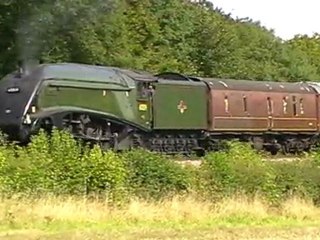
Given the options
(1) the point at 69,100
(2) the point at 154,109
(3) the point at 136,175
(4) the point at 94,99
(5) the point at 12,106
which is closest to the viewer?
(3) the point at 136,175

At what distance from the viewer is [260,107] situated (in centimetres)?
3356

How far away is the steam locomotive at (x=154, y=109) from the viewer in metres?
25.5

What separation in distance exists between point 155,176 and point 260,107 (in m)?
14.7

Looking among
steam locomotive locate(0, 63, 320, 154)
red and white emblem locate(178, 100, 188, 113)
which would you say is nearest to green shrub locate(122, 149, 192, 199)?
steam locomotive locate(0, 63, 320, 154)

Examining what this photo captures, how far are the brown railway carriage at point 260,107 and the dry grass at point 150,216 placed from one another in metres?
12.4

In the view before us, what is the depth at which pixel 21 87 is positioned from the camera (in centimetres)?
2558

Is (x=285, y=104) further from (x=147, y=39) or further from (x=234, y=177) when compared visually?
(x=234, y=177)

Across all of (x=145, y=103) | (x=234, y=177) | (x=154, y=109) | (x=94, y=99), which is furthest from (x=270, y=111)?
(x=234, y=177)

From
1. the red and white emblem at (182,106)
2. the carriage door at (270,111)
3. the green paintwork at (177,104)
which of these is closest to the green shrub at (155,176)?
the green paintwork at (177,104)

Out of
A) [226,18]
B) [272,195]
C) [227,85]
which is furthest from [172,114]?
[226,18]

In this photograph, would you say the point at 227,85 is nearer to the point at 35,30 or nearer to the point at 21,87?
the point at 35,30

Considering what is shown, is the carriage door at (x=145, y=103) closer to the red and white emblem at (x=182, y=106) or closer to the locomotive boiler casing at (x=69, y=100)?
the locomotive boiler casing at (x=69, y=100)

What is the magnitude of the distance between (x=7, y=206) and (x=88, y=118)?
10.5 m

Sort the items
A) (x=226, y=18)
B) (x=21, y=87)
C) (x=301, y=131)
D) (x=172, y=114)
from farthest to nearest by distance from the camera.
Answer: (x=226, y=18)
(x=301, y=131)
(x=172, y=114)
(x=21, y=87)
